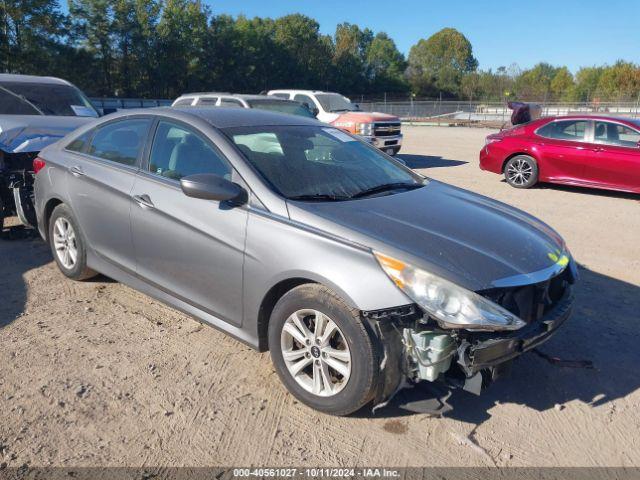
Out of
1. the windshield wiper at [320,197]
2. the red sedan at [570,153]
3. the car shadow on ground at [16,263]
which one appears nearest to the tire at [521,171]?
the red sedan at [570,153]

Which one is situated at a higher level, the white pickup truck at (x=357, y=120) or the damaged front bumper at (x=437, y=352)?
the white pickup truck at (x=357, y=120)

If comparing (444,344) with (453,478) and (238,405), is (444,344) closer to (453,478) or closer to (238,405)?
(453,478)

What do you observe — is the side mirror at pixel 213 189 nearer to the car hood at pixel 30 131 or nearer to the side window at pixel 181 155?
the side window at pixel 181 155

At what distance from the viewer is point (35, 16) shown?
43.2 m

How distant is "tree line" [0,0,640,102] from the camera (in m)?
44.8

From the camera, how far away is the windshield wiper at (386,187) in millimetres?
3764

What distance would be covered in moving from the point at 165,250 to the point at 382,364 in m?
1.80

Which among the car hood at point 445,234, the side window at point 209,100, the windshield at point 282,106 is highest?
the side window at point 209,100

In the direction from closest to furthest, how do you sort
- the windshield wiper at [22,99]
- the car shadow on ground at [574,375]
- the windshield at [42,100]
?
the car shadow on ground at [574,375] < the windshield at [42,100] < the windshield wiper at [22,99]

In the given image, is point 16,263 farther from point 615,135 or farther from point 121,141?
point 615,135

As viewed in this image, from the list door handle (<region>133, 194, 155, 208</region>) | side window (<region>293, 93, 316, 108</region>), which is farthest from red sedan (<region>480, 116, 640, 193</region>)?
door handle (<region>133, 194, 155, 208</region>)

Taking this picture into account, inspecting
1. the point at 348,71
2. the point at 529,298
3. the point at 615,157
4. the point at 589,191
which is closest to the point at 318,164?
the point at 529,298

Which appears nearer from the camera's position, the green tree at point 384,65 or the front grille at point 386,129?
the front grille at point 386,129

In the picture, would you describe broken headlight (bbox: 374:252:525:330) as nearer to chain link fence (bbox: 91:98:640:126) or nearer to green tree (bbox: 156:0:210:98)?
chain link fence (bbox: 91:98:640:126)
